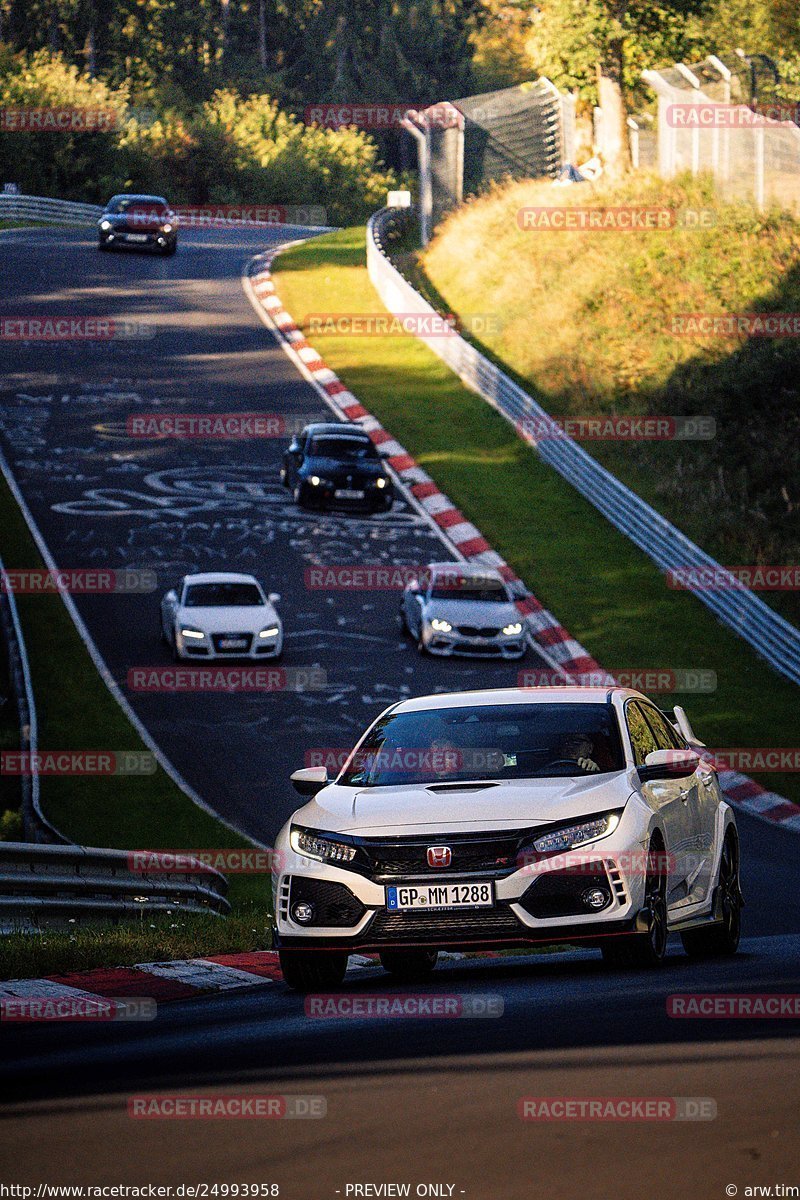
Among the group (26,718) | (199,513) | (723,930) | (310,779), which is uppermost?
(310,779)

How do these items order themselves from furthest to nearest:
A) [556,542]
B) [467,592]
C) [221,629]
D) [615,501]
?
[615,501]
[556,542]
[467,592]
[221,629]

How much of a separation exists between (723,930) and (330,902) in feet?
9.16

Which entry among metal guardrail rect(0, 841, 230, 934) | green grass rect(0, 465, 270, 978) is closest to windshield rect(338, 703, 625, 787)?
green grass rect(0, 465, 270, 978)

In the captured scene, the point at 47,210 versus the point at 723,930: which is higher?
the point at 723,930

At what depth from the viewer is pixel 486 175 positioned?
6356 cm

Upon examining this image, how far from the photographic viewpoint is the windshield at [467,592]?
96.6 feet

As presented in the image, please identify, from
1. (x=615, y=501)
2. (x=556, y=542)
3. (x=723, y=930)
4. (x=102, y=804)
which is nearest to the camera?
(x=723, y=930)

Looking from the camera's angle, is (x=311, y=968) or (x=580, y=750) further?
(x=580, y=750)

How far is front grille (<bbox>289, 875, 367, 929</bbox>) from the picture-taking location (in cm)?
942

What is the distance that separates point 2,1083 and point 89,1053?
870mm

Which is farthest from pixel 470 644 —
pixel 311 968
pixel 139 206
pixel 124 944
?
pixel 139 206

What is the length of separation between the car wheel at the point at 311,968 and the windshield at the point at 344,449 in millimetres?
27635

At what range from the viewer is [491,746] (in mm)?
10133

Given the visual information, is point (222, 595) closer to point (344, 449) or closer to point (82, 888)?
point (344, 449)
